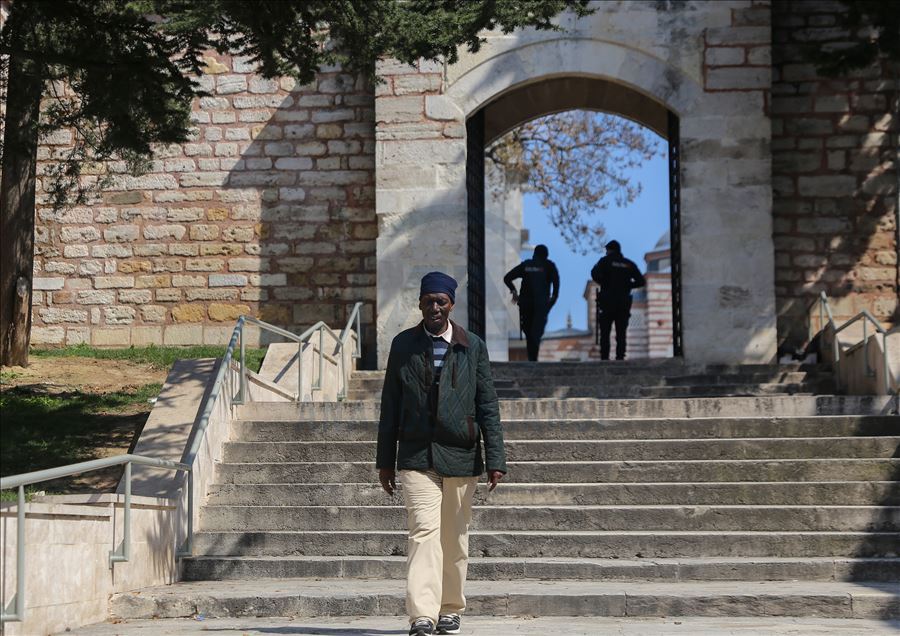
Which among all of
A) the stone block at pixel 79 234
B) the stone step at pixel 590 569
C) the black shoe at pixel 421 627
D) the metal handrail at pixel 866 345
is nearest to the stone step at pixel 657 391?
the metal handrail at pixel 866 345

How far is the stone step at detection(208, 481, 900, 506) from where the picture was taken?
28.2 ft

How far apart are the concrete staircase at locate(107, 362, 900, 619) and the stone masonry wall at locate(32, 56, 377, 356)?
203 inches

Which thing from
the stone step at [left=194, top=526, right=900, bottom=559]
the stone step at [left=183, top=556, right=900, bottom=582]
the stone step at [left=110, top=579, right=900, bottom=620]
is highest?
the stone step at [left=194, top=526, right=900, bottom=559]

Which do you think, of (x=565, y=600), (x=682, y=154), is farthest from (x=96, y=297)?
(x=565, y=600)

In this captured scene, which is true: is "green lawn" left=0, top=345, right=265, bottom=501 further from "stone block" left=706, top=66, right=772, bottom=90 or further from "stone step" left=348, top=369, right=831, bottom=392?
"stone block" left=706, top=66, right=772, bottom=90

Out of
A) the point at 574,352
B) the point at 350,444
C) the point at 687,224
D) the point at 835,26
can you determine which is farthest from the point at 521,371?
the point at 574,352

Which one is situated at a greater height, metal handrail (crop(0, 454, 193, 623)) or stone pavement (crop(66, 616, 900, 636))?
metal handrail (crop(0, 454, 193, 623))

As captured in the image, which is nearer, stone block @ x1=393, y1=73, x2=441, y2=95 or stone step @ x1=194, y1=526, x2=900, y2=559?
stone step @ x1=194, y1=526, x2=900, y2=559

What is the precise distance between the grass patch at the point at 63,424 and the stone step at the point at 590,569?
6.89ft

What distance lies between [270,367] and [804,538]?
5608mm

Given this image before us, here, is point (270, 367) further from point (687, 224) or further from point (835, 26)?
point (835, 26)

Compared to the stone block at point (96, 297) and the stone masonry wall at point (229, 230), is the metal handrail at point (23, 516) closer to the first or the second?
the stone masonry wall at point (229, 230)

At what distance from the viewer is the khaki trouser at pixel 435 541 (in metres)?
5.86

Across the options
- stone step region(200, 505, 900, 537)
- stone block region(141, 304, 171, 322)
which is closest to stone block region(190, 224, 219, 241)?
stone block region(141, 304, 171, 322)
